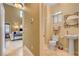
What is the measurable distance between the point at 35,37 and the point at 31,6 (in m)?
0.39

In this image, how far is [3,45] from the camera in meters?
1.72

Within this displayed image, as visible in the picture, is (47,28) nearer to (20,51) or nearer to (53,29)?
(53,29)

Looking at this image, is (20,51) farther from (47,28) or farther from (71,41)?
(71,41)

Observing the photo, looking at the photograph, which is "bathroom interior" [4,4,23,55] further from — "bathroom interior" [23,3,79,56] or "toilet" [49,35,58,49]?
"toilet" [49,35,58,49]

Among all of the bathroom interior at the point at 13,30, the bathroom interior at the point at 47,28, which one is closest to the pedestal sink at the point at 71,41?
the bathroom interior at the point at 47,28

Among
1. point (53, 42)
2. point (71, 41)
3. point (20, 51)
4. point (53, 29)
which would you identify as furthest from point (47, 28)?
point (20, 51)

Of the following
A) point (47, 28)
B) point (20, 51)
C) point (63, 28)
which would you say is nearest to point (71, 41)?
point (63, 28)

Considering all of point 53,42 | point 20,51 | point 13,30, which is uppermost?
point 13,30

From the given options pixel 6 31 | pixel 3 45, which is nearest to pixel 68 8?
pixel 6 31

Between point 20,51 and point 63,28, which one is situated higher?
point 63,28

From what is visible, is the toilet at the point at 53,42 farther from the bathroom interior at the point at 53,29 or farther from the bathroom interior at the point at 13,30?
the bathroom interior at the point at 13,30

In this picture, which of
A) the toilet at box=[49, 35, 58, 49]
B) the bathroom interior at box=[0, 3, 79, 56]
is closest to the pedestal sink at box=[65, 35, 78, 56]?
the bathroom interior at box=[0, 3, 79, 56]

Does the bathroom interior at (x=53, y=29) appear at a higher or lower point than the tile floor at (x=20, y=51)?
higher

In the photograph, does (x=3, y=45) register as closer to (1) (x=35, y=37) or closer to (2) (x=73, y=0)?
(1) (x=35, y=37)
